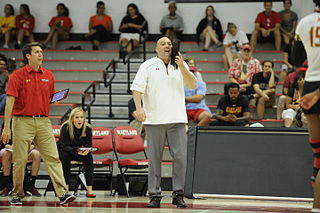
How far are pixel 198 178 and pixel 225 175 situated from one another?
36 centimetres

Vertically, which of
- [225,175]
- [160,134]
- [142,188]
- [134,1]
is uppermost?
[134,1]

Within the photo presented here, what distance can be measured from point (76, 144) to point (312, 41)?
5662 mm

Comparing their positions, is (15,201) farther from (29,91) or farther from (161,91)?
(161,91)

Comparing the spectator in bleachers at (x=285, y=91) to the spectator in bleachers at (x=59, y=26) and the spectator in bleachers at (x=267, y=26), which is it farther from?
the spectator in bleachers at (x=59, y=26)

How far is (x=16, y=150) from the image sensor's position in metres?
8.42

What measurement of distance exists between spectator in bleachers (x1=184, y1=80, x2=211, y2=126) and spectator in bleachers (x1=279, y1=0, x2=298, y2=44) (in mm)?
5195

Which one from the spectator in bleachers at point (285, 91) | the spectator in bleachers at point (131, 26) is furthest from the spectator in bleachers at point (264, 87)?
the spectator in bleachers at point (131, 26)

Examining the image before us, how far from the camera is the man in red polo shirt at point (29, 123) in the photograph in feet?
27.3

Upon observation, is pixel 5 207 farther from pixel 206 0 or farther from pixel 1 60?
pixel 206 0

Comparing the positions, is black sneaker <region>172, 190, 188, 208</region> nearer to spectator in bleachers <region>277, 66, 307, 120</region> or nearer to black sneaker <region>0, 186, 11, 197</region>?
black sneaker <region>0, 186, 11, 197</region>

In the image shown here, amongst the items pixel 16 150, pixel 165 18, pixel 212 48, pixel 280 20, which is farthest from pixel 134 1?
pixel 16 150

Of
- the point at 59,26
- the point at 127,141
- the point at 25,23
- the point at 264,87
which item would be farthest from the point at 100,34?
the point at 127,141

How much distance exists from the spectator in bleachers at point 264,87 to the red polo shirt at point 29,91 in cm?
593

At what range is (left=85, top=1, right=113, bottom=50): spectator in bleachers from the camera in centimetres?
1788
